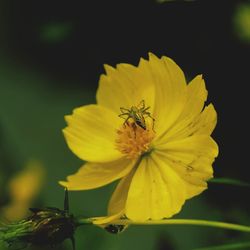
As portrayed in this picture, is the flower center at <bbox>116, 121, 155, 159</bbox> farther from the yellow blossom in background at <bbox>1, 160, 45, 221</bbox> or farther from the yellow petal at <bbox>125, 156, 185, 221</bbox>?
the yellow blossom in background at <bbox>1, 160, 45, 221</bbox>

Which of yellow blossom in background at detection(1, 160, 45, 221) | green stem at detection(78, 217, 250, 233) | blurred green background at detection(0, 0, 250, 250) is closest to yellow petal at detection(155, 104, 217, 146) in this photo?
green stem at detection(78, 217, 250, 233)

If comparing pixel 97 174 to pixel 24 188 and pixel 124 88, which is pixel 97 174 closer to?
pixel 124 88

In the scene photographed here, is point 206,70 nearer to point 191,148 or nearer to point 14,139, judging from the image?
point 191,148

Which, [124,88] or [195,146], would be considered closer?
[195,146]

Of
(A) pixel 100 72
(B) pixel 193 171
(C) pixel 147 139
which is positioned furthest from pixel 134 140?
(A) pixel 100 72

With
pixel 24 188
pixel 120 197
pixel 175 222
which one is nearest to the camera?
pixel 175 222

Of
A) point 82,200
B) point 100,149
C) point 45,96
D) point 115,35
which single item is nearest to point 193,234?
A: point 82,200
